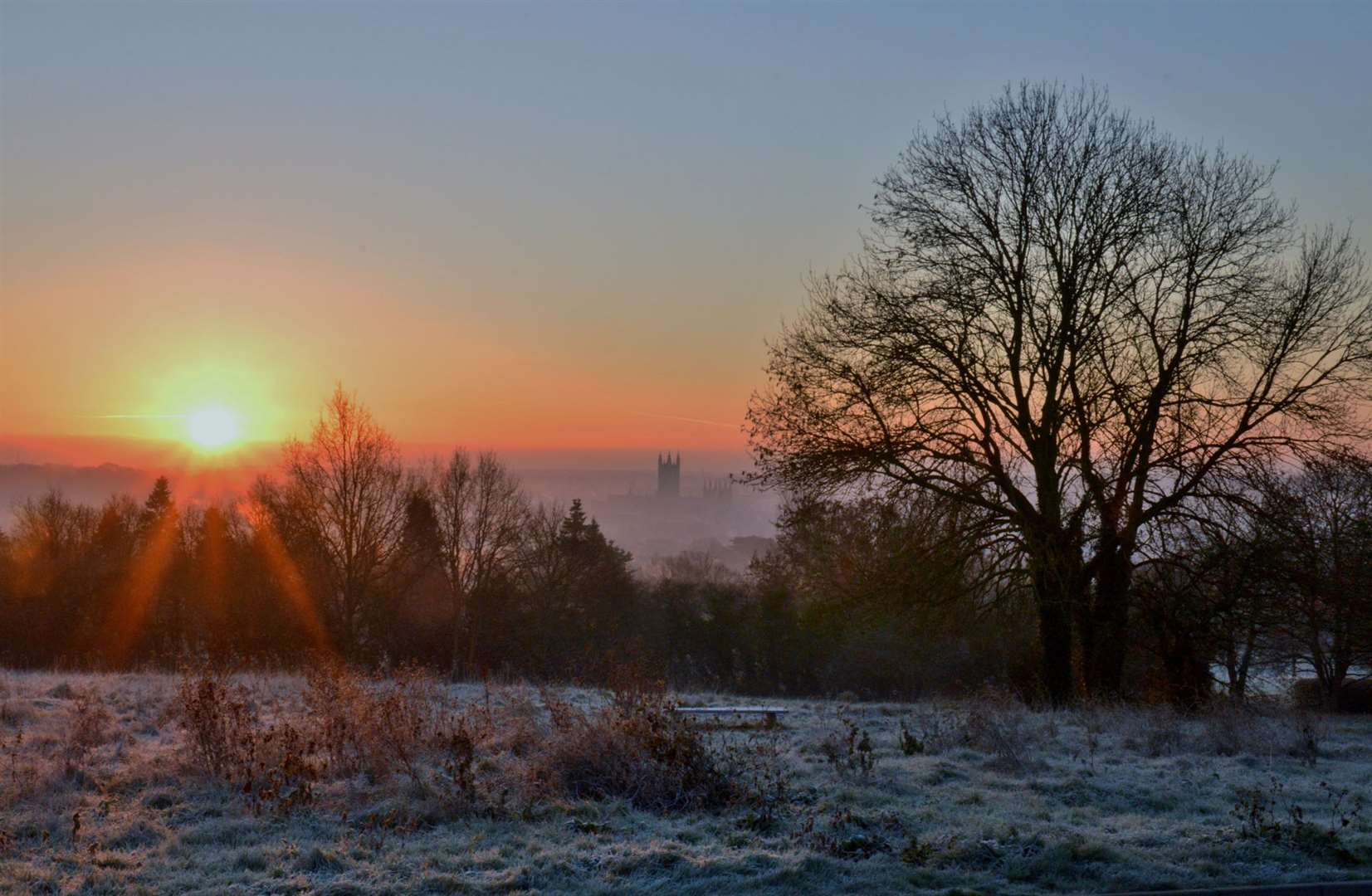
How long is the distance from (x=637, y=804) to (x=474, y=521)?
1550 inches

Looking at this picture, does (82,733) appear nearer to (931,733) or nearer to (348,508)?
(931,733)

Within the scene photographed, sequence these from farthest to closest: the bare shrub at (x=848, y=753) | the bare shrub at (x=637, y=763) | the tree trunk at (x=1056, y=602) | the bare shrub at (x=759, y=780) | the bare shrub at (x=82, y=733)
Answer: the tree trunk at (x=1056, y=602) → the bare shrub at (x=848, y=753) → the bare shrub at (x=82, y=733) → the bare shrub at (x=637, y=763) → the bare shrub at (x=759, y=780)

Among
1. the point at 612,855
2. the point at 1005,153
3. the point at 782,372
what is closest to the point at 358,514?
the point at 782,372

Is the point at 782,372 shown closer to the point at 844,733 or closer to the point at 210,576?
the point at 844,733

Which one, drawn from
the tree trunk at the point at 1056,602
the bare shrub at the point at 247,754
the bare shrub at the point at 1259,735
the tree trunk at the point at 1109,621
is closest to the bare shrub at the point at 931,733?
the bare shrub at the point at 1259,735

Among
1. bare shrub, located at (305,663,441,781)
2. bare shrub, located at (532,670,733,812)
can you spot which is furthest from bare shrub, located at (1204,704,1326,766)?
bare shrub, located at (305,663,441,781)

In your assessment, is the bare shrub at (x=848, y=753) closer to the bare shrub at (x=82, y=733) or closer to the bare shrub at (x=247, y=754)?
the bare shrub at (x=247, y=754)

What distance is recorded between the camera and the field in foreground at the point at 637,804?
6402 mm

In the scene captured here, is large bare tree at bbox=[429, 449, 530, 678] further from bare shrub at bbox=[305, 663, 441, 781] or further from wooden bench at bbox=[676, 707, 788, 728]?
bare shrub at bbox=[305, 663, 441, 781]

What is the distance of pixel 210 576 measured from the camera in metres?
38.9

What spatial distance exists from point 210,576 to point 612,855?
3696cm

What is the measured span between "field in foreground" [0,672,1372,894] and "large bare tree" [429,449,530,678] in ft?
102

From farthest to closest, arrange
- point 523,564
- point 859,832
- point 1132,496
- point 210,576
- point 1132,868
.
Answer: point 523,564, point 210,576, point 1132,496, point 859,832, point 1132,868

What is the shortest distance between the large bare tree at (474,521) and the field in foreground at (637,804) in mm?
31152
